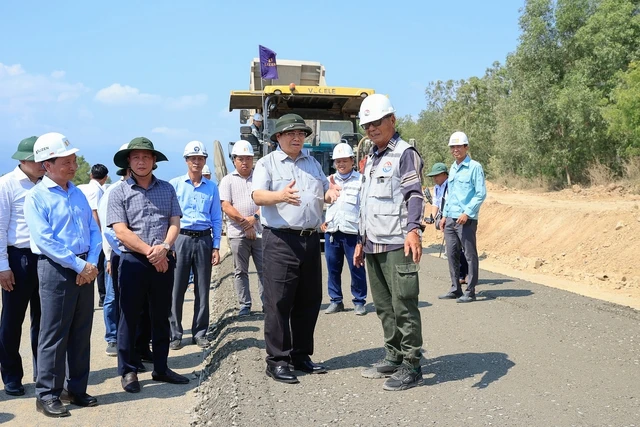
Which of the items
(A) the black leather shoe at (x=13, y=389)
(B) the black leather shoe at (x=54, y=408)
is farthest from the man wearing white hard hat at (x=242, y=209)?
(B) the black leather shoe at (x=54, y=408)

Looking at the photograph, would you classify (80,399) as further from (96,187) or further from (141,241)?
(96,187)

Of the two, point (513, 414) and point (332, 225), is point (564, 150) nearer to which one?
point (332, 225)

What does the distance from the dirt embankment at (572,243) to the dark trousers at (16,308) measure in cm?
784

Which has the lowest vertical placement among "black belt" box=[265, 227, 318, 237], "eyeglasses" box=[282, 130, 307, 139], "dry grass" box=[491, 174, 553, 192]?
"dry grass" box=[491, 174, 553, 192]

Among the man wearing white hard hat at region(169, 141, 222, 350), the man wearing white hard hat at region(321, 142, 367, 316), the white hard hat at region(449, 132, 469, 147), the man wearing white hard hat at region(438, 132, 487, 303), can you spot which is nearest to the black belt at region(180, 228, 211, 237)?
the man wearing white hard hat at region(169, 141, 222, 350)

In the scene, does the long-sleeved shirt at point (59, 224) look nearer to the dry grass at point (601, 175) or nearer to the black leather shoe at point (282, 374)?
the black leather shoe at point (282, 374)

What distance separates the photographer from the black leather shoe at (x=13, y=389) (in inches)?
224

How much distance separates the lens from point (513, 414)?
14.7ft

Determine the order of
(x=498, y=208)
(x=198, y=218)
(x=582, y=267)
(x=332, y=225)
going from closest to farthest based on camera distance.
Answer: (x=198, y=218) < (x=332, y=225) < (x=582, y=267) < (x=498, y=208)

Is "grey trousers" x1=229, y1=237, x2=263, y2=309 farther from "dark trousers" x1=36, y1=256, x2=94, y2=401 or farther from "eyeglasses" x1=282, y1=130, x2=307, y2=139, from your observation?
"dark trousers" x1=36, y1=256, x2=94, y2=401

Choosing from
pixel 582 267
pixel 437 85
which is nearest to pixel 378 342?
pixel 582 267

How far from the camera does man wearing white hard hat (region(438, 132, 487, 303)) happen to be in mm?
8820

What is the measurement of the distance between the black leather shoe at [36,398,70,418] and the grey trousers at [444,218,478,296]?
5504mm

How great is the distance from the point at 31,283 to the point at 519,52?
2753 centimetres
